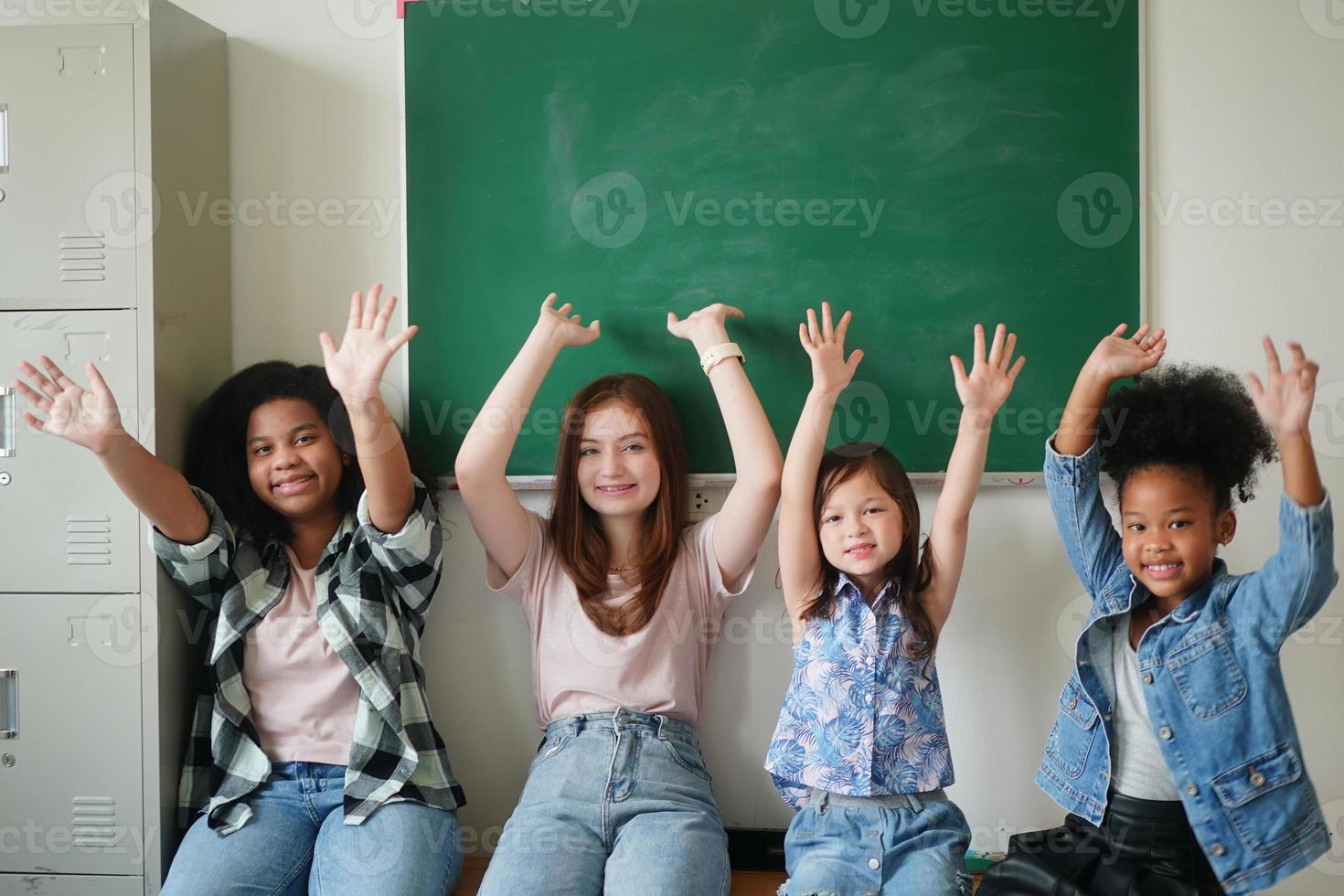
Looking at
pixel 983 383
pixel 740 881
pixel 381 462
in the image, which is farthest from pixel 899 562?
pixel 381 462

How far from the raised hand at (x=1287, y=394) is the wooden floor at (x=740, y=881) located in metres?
1.30

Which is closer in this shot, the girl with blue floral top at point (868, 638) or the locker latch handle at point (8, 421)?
the girl with blue floral top at point (868, 638)

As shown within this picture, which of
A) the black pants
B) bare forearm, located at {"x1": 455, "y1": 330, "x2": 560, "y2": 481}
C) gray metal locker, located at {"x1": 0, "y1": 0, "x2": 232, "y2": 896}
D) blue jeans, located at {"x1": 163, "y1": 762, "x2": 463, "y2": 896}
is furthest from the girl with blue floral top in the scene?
gray metal locker, located at {"x1": 0, "y1": 0, "x2": 232, "y2": 896}

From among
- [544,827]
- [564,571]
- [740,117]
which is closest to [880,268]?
[740,117]

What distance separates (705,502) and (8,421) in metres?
1.45

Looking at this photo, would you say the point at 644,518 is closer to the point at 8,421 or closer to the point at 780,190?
the point at 780,190

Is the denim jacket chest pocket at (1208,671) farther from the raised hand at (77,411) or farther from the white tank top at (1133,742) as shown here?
the raised hand at (77,411)

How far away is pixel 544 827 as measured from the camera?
1872 mm

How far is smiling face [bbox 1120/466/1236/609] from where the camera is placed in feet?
5.87

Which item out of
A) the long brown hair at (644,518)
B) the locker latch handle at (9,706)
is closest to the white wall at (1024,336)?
the long brown hair at (644,518)

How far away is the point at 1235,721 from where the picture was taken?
69.6 inches

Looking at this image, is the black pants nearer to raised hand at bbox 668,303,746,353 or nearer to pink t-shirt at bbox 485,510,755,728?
pink t-shirt at bbox 485,510,755,728

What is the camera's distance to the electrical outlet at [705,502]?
2277mm

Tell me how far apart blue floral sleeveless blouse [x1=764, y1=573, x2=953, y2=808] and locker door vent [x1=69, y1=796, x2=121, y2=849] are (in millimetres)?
1338
